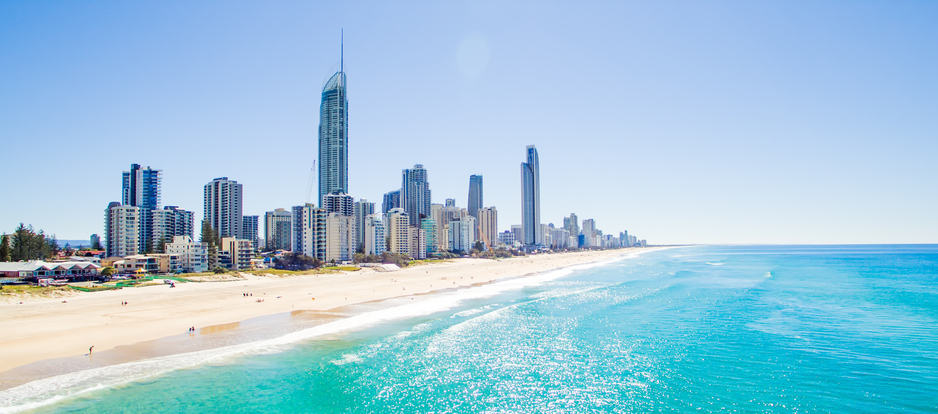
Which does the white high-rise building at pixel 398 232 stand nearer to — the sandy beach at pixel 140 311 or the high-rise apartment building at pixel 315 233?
the high-rise apartment building at pixel 315 233

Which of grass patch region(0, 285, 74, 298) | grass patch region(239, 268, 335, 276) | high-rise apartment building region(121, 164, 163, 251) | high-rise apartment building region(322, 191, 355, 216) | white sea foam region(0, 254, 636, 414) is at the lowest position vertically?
grass patch region(239, 268, 335, 276)

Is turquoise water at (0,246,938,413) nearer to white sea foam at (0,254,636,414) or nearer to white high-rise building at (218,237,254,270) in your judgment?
white sea foam at (0,254,636,414)

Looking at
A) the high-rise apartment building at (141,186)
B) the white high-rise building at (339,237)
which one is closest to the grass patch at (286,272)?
the white high-rise building at (339,237)

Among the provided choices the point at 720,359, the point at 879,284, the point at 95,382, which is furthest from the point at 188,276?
the point at 879,284

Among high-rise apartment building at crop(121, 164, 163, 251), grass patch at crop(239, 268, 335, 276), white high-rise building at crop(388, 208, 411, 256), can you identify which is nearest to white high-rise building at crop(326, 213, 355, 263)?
grass patch at crop(239, 268, 335, 276)

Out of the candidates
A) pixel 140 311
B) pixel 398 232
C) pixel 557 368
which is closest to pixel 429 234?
pixel 398 232

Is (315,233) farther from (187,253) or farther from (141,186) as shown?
(141,186)
